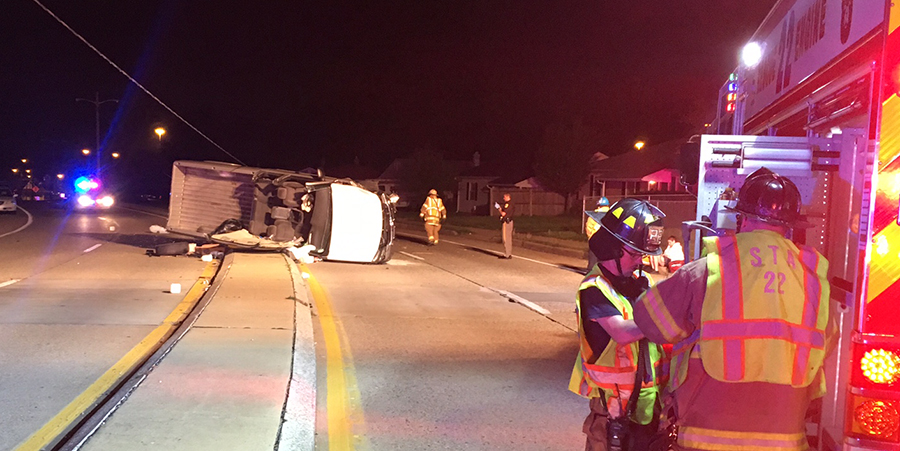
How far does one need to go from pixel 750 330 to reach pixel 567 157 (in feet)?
163

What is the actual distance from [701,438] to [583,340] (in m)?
0.58

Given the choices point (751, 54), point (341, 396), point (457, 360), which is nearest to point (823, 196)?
point (751, 54)

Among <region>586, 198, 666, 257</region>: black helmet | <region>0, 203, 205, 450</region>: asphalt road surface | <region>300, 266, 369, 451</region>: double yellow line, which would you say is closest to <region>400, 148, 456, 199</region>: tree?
<region>0, 203, 205, 450</region>: asphalt road surface

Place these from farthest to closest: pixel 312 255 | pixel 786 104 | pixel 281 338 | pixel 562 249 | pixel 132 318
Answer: pixel 562 249
pixel 312 255
pixel 132 318
pixel 281 338
pixel 786 104

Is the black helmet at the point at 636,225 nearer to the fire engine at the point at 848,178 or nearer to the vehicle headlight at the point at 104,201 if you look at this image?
the fire engine at the point at 848,178

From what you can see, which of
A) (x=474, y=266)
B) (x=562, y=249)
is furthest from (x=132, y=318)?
(x=562, y=249)

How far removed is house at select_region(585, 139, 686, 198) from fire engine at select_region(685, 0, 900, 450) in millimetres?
34224

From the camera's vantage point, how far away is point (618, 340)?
8.95 feet

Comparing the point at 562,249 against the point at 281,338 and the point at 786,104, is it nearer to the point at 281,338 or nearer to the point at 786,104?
the point at 281,338

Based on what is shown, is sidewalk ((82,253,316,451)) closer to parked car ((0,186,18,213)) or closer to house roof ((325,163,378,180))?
parked car ((0,186,18,213))

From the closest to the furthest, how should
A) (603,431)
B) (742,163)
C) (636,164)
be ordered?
(603,431) → (742,163) → (636,164)

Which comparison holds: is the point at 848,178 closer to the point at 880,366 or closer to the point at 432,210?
the point at 880,366

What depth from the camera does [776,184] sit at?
8.92 ft

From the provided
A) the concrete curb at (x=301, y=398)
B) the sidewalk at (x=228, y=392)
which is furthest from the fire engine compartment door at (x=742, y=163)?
the sidewalk at (x=228, y=392)
